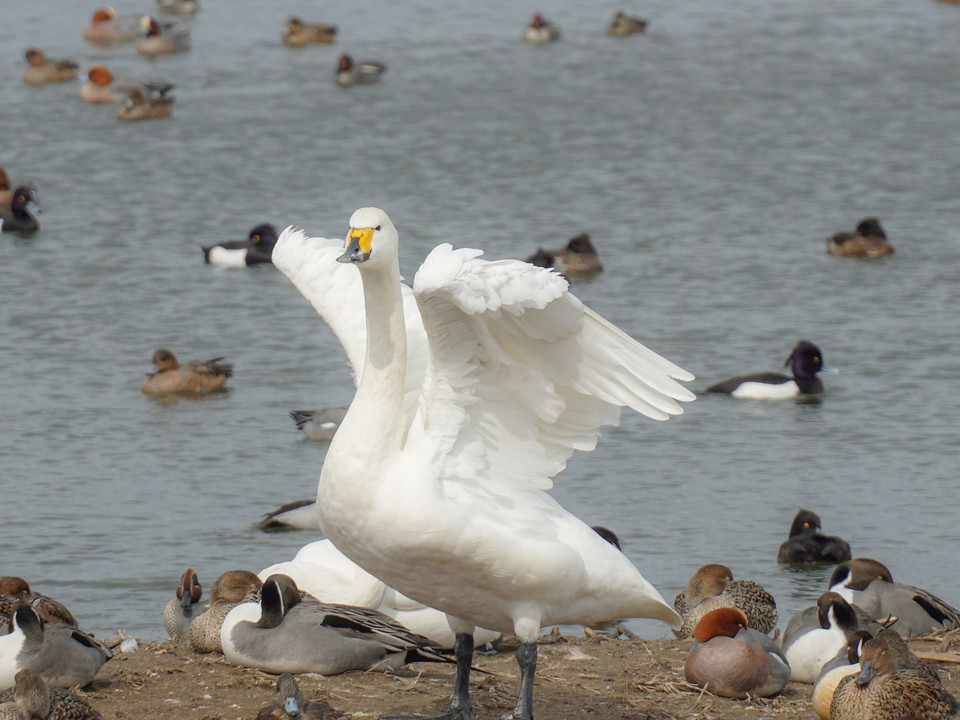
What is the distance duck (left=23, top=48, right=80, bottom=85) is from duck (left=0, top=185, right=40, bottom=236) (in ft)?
28.7

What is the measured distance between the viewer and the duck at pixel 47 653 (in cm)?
782

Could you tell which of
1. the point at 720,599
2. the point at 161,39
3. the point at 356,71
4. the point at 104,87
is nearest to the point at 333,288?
the point at 720,599

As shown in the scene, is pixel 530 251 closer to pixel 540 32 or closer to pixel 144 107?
pixel 144 107

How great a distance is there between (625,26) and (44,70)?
10.9 metres

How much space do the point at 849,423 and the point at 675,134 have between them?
11629 millimetres

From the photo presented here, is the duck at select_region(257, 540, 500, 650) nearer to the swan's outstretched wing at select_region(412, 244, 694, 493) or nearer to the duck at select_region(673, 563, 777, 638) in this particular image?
the duck at select_region(673, 563, 777, 638)

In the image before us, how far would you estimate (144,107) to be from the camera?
27125mm

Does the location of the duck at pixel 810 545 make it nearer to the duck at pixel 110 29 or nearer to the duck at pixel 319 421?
the duck at pixel 319 421

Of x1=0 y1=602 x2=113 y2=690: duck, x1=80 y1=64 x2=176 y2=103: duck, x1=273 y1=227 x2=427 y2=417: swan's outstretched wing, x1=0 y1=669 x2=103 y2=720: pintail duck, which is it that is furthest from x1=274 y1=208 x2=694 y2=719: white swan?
x1=80 y1=64 x2=176 y2=103: duck

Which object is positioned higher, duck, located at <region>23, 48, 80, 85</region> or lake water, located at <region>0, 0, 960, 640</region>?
lake water, located at <region>0, 0, 960, 640</region>

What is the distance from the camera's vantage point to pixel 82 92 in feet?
95.2

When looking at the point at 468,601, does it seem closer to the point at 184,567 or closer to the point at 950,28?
the point at 184,567

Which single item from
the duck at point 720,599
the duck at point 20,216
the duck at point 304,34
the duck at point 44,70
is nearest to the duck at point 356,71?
the duck at point 304,34

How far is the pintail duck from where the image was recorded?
7.08m
